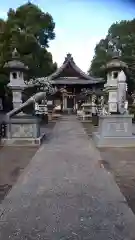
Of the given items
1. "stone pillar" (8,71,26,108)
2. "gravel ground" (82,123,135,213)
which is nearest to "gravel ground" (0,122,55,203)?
"gravel ground" (82,123,135,213)

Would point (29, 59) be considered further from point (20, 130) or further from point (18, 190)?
point (18, 190)

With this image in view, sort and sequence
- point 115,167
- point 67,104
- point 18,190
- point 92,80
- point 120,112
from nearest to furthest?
point 18,190 < point 115,167 < point 120,112 < point 92,80 < point 67,104

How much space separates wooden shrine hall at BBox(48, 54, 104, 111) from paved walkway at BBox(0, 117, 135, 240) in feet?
98.5

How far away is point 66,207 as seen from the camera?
4.64 metres

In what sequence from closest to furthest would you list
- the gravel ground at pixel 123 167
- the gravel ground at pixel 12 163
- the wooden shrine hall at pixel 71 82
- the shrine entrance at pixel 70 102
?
1. the gravel ground at pixel 123 167
2. the gravel ground at pixel 12 163
3. the wooden shrine hall at pixel 71 82
4. the shrine entrance at pixel 70 102

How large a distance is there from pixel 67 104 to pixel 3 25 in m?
14.8

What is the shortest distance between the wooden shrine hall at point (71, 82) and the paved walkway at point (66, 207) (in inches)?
1182

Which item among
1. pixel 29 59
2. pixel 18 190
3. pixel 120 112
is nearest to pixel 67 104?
pixel 29 59

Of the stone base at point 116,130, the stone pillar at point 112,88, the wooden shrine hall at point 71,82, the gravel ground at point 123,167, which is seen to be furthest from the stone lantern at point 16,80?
the wooden shrine hall at point 71,82

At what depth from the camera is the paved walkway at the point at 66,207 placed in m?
3.72

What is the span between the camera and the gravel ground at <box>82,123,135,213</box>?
5.50 metres

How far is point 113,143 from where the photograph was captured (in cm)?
1109

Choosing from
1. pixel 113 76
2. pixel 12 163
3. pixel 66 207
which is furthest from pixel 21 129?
pixel 66 207

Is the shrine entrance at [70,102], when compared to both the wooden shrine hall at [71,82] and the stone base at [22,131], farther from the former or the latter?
the stone base at [22,131]
